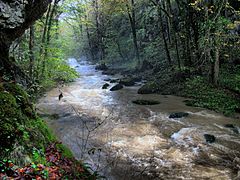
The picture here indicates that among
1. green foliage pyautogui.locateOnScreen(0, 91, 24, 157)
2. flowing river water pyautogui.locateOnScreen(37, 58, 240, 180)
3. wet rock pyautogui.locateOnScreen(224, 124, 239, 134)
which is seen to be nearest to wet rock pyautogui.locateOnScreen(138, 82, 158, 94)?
flowing river water pyautogui.locateOnScreen(37, 58, 240, 180)

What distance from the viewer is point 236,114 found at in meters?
11.2

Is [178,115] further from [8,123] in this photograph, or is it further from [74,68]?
[74,68]

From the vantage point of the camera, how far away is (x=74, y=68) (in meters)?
18.4

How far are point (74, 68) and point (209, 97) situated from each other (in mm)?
9790

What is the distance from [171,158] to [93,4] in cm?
3028

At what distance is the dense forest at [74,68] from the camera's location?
13.6 ft

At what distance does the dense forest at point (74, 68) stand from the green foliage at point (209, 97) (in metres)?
0.05

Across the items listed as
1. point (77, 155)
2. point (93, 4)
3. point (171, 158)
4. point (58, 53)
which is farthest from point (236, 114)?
point (93, 4)

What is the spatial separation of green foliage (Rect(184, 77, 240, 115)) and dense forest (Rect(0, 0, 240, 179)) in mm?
46

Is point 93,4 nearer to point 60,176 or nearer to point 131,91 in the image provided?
point 131,91

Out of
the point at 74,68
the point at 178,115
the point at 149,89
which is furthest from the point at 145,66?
the point at 178,115

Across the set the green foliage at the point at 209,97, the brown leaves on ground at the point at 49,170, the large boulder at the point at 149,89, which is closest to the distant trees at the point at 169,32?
the green foliage at the point at 209,97

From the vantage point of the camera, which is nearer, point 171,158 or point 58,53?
point 171,158

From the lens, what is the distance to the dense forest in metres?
4.15
